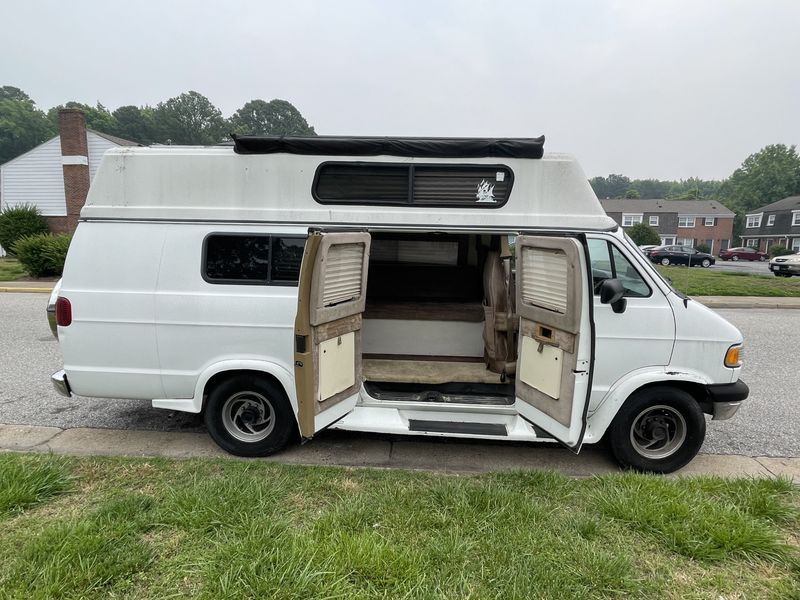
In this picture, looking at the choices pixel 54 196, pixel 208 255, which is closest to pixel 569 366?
pixel 208 255

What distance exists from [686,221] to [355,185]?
5973 cm

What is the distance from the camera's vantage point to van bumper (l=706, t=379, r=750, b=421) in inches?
143

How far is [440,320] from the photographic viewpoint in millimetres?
5285

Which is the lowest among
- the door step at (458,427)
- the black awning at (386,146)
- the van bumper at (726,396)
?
the door step at (458,427)

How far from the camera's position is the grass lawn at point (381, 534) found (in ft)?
7.93

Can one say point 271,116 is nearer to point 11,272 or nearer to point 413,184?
point 11,272

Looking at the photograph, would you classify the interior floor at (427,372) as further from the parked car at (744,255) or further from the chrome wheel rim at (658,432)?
the parked car at (744,255)

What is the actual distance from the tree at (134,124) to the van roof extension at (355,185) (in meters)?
80.8

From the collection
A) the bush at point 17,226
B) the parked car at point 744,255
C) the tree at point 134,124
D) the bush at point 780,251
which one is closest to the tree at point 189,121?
the tree at point 134,124

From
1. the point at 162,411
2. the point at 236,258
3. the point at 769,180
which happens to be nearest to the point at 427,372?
the point at 236,258

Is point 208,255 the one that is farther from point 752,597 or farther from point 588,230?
point 752,597

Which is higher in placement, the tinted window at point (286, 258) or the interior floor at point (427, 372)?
the tinted window at point (286, 258)

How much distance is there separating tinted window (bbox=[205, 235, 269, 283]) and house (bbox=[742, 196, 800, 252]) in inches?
2306

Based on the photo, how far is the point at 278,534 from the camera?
2.76m
